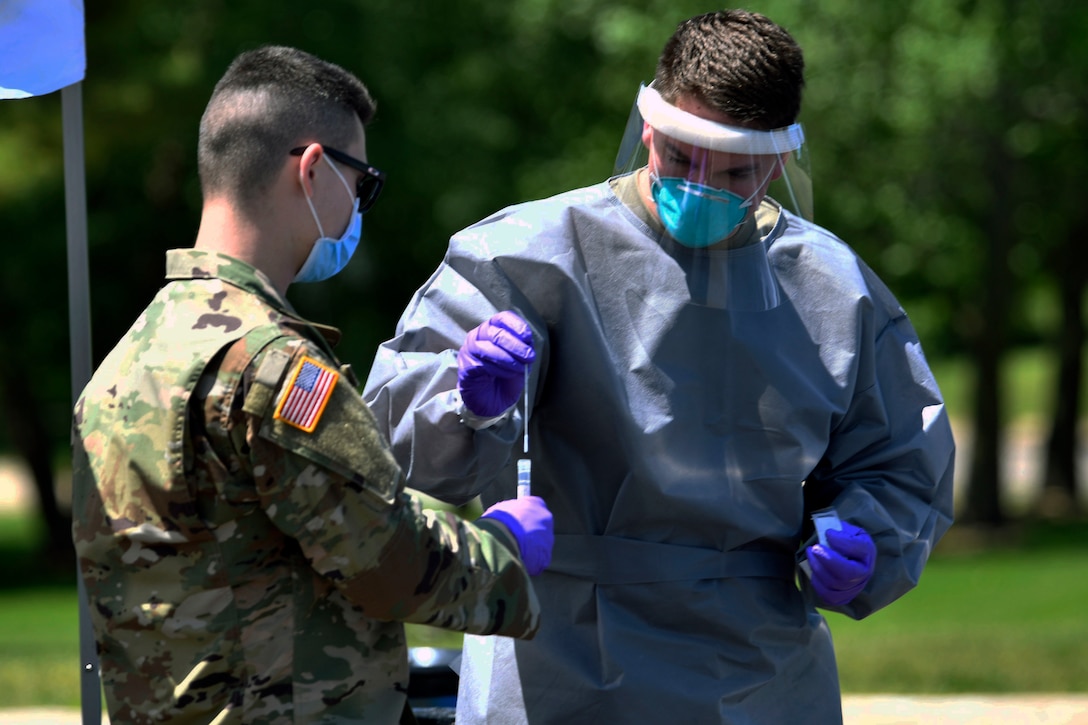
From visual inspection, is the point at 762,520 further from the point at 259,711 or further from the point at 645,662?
the point at 259,711

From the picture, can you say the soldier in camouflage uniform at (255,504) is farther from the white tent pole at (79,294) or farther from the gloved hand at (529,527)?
the white tent pole at (79,294)

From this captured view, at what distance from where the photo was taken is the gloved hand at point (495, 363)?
2217mm

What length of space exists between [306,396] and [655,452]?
2.73 feet

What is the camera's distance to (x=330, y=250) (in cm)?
212

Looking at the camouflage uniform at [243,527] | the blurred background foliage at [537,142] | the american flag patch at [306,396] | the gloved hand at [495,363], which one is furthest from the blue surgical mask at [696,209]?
the blurred background foliage at [537,142]

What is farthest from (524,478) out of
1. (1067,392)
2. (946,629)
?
(1067,392)

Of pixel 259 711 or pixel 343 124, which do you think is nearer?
pixel 259 711

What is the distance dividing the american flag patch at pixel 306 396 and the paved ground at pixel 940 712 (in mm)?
3533

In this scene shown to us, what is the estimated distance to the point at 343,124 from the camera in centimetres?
208

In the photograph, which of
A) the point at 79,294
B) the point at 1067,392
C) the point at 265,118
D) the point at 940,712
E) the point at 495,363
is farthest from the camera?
the point at 1067,392

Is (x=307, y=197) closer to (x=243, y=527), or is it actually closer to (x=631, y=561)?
(x=243, y=527)

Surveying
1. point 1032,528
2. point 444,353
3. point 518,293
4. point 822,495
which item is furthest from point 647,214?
point 1032,528

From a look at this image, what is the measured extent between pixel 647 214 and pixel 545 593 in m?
0.72

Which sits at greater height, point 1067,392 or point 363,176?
point 363,176
